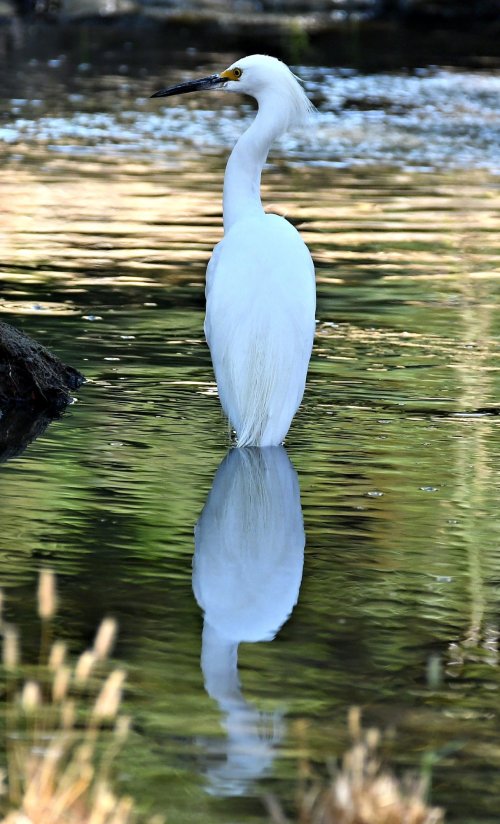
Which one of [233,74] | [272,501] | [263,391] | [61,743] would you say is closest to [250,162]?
[233,74]

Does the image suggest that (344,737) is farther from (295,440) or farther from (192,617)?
(295,440)

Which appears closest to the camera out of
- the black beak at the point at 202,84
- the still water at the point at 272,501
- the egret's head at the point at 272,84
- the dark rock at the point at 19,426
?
the still water at the point at 272,501

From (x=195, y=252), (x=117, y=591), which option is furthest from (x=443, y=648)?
(x=195, y=252)

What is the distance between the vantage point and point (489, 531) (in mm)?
5684

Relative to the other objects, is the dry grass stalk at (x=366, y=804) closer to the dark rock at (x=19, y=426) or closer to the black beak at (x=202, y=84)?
the dark rock at (x=19, y=426)

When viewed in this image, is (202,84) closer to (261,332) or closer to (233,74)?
(233,74)

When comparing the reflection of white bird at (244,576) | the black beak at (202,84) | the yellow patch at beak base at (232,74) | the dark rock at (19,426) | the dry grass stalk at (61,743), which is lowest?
the dark rock at (19,426)

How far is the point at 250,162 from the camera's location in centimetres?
753

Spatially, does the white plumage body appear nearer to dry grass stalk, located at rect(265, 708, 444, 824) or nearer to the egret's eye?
the egret's eye

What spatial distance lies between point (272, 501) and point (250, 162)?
6.89ft

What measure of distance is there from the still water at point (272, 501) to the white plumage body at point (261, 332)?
175 mm

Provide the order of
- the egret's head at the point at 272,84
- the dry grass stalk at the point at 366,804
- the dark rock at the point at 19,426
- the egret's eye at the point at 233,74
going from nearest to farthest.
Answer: the dry grass stalk at the point at 366,804, the dark rock at the point at 19,426, the egret's head at the point at 272,84, the egret's eye at the point at 233,74

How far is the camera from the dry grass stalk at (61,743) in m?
2.75

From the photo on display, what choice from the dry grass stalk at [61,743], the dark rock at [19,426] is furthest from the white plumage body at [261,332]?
the dry grass stalk at [61,743]
